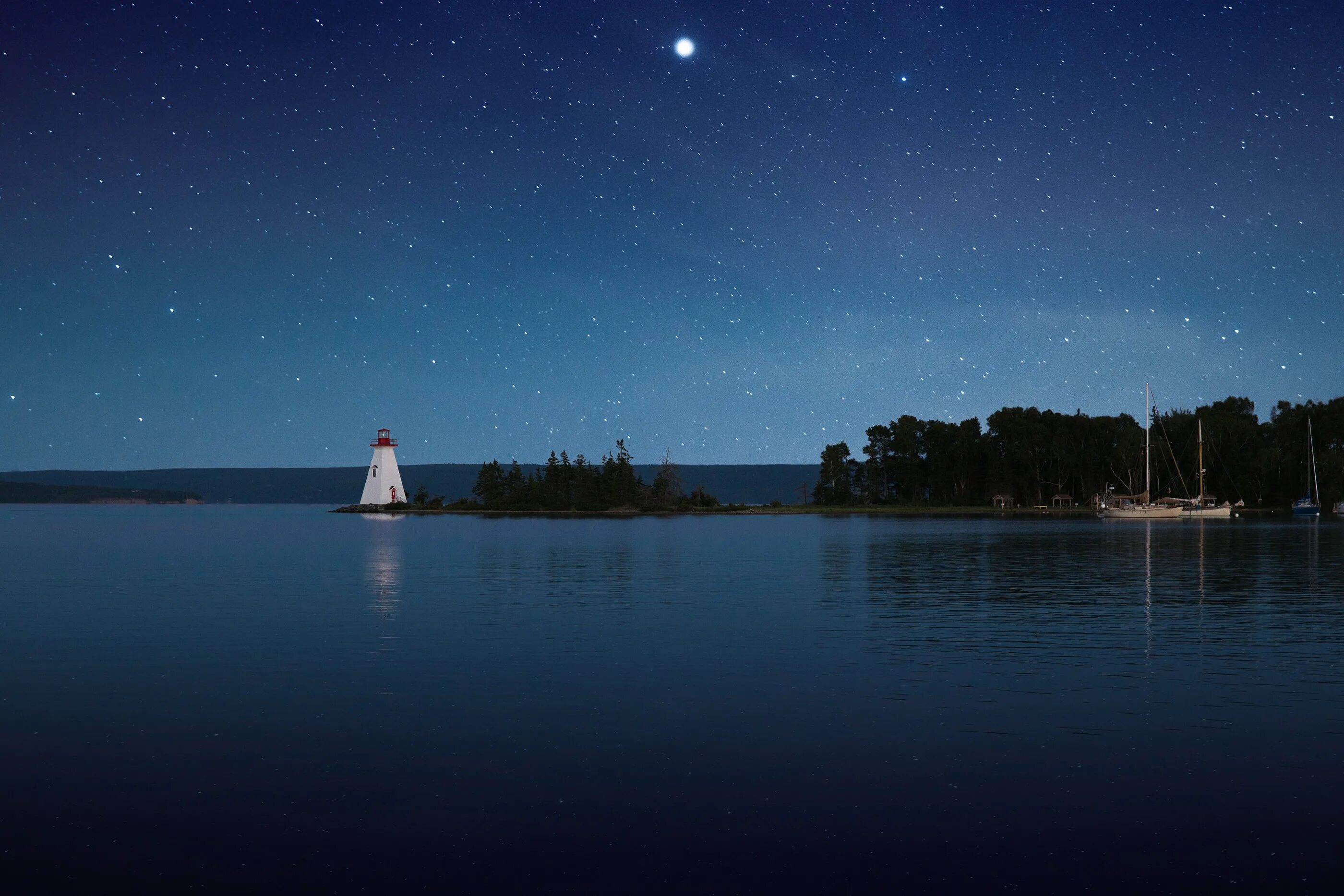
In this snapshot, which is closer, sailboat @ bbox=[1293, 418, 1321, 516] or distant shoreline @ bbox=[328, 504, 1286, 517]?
sailboat @ bbox=[1293, 418, 1321, 516]

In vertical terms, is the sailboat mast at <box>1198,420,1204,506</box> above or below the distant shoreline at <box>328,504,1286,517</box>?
Result: above

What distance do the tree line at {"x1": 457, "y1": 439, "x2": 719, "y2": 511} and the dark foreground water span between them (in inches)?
5357

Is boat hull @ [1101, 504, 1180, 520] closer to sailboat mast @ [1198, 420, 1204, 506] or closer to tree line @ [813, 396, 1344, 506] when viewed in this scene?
sailboat mast @ [1198, 420, 1204, 506]

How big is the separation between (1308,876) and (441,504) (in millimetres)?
185238

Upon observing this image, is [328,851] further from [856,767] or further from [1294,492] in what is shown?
[1294,492]

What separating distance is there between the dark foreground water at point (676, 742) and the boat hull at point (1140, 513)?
107m

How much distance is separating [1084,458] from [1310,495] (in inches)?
1373

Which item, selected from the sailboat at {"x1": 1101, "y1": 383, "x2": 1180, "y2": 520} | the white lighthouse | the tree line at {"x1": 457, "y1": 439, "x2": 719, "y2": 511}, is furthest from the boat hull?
the white lighthouse

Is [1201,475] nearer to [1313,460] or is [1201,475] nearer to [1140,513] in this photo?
[1313,460]

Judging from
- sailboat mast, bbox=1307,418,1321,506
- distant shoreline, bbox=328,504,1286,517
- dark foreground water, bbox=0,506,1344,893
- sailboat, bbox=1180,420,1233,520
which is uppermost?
sailboat mast, bbox=1307,418,1321,506

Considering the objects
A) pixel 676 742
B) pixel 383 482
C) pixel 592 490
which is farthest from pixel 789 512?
pixel 676 742

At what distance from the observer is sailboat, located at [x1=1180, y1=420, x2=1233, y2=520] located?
138250mm

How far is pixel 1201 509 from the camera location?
5650 inches

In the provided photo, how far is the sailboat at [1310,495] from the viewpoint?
139 meters
